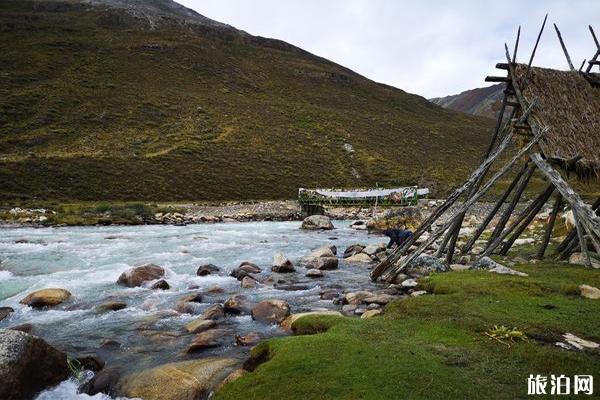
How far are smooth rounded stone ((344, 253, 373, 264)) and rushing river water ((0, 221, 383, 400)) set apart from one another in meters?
1.12

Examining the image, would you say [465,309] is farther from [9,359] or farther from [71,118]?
[71,118]

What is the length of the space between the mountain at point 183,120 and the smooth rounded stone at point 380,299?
4463 centimetres

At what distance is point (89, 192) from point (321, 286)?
43642mm

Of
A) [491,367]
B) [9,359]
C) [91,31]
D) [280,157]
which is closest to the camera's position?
[491,367]

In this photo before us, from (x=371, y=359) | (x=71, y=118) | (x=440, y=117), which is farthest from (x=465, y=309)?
(x=440, y=117)

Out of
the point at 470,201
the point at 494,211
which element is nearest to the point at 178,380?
the point at 470,201

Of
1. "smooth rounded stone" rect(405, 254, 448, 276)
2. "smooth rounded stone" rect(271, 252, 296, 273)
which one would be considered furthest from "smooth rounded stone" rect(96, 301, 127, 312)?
"smooth rounded stone" rect(405, 254, 448, 276)

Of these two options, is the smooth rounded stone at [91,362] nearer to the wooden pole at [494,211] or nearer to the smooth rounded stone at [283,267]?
the smooth rounded stone at [283,267]

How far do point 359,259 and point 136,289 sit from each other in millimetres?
8363

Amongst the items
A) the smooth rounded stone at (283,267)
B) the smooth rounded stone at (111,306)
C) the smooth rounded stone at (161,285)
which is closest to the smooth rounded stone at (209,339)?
the smooth rounded stone at (111,306)

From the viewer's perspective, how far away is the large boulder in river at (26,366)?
5891mm

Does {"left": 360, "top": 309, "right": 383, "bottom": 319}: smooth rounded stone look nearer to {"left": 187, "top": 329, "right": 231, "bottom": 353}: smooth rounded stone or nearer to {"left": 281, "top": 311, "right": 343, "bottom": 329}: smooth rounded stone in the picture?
{"left": 281, "top": 311, "right": 343, "bottom": 329}: smooth rounded stone

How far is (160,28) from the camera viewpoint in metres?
118

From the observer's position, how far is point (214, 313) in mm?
9820
